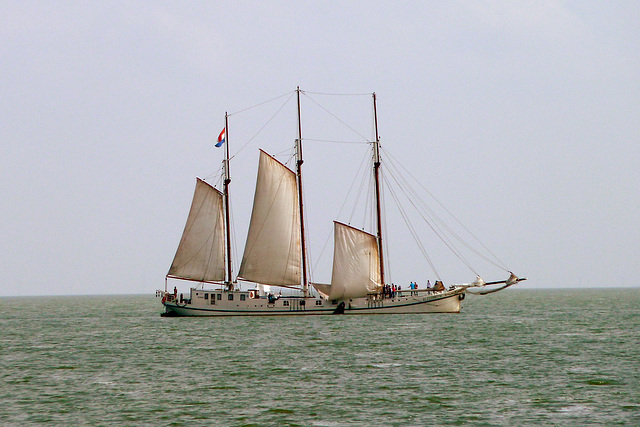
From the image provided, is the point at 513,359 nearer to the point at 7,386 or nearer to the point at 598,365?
the point at 598,365

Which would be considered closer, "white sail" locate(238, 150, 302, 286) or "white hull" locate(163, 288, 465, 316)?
"white hull" locate(163, 288, 465, 316)

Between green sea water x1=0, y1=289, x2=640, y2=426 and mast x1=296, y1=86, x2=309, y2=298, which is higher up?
mast x1=296, y1=86, x2=309, y2=298

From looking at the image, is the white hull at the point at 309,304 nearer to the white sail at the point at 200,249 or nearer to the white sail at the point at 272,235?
the white sail at the point at 200,249

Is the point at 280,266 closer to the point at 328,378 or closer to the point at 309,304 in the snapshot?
the point at 309,304

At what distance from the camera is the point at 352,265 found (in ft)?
250

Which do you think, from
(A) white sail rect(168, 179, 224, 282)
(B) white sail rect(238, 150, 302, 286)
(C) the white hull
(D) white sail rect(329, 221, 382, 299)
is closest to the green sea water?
(D) white sail rect(329, 221, 382, 299)

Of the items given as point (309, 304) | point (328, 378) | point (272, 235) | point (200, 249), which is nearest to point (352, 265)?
point (309, 304)

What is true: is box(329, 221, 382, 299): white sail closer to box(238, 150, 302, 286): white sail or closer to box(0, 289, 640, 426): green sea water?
box(238, 150, 302, 286): white sail

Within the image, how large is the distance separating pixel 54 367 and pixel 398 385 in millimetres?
22275

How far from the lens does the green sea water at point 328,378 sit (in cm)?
2950

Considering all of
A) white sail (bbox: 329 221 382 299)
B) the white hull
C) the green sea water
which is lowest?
the green sea water

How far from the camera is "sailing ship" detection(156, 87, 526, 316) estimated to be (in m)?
77.1

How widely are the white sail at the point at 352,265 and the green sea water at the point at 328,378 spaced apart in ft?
32.4

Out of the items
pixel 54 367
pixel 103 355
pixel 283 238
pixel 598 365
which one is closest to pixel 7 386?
pixel 54 367
